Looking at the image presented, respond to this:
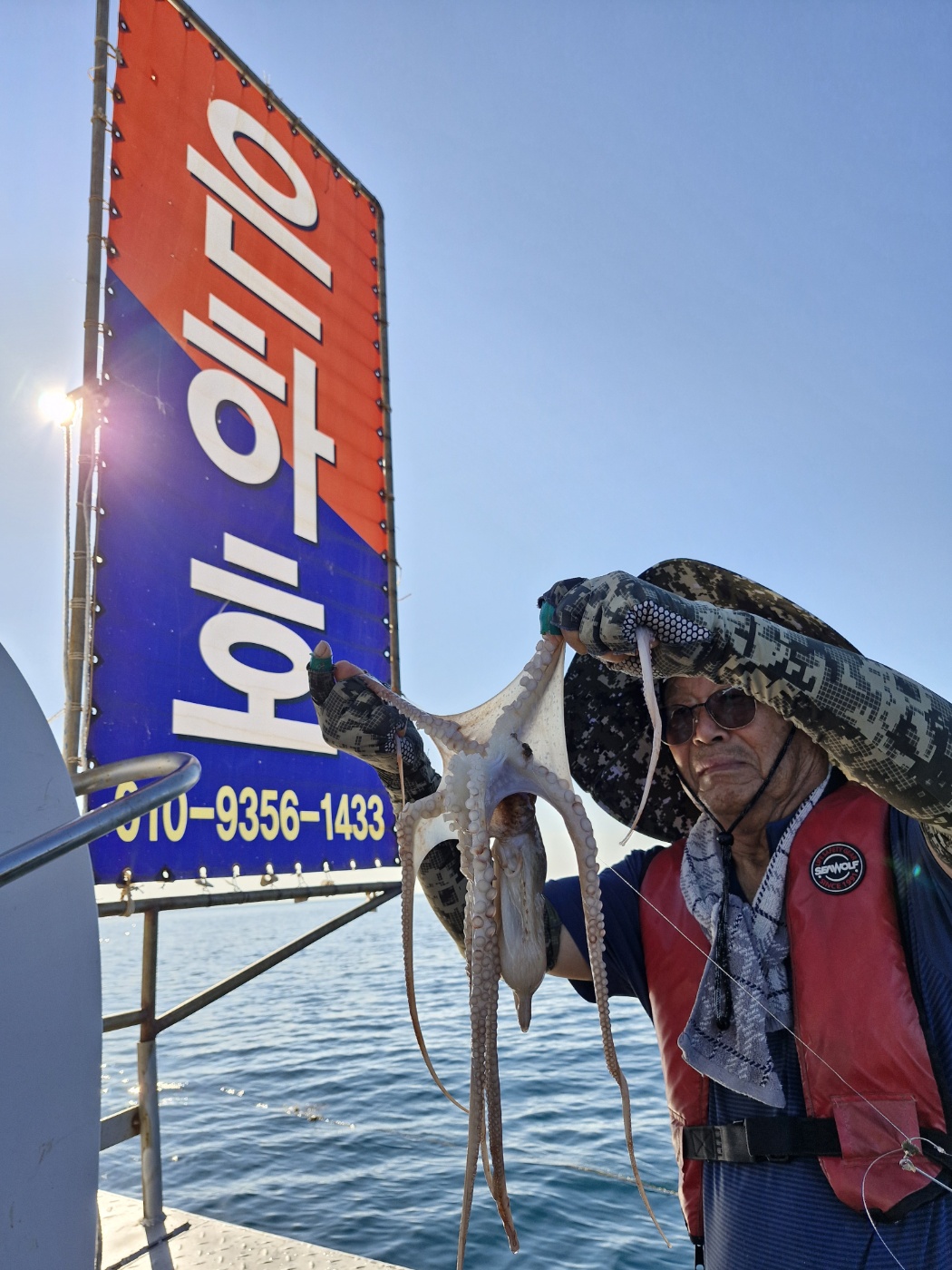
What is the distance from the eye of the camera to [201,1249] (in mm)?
4777

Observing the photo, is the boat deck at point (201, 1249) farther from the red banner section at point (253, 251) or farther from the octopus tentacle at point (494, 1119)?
the red banner section at point (253, 251)

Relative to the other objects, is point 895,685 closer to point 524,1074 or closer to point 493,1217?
point 493,1217

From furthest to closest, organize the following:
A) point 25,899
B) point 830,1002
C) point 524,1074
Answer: point 524,1074
point 830,1002
point 25,899

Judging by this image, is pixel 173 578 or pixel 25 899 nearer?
pixel 25 899

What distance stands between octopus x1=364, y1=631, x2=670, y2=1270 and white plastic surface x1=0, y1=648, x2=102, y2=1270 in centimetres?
79

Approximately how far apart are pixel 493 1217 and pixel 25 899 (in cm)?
771

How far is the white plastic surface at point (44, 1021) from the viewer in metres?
1.52

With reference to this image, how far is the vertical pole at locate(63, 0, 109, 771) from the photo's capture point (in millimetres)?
4652

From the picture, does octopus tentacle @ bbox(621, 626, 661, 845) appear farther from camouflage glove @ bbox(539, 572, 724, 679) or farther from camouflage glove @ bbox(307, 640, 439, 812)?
camouflage glove @ bbox(307, 640, 439, 812)

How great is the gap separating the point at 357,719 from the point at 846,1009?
1851 mm

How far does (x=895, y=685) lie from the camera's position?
7.03ft

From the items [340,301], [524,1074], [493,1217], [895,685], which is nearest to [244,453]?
[340,301]

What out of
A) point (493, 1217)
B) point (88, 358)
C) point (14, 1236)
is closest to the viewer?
point (14, 1236)

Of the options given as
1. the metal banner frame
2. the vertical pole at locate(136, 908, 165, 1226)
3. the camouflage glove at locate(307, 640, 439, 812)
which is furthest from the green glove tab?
the vertical pole at locate(136, 908, 165, 1226)
